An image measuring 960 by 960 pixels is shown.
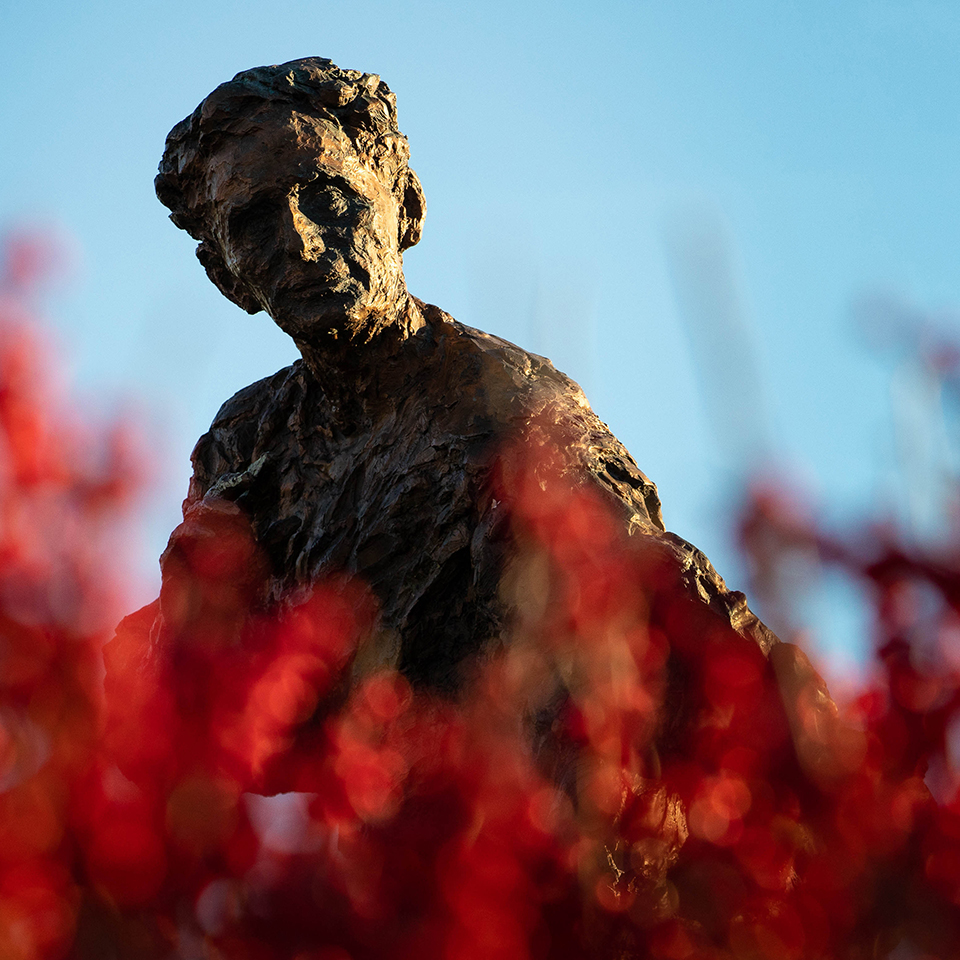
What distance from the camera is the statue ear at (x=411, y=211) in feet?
16.3

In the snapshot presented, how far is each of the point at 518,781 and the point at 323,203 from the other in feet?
7.14

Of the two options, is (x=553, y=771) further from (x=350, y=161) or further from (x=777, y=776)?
(x=350, y=161)

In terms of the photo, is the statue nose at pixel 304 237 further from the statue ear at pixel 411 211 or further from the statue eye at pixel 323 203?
the statue ear at pixel 411 211

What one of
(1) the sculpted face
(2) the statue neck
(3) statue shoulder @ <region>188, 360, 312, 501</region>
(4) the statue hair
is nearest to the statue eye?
(1) the sculpted face

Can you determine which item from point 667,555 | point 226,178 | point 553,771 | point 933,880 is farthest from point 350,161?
point 933,880

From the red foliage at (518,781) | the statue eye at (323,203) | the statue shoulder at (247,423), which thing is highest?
the statue eye at (323,203)

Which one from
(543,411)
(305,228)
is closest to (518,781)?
(543,411)

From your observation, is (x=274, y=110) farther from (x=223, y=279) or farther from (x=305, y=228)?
(x=223, y=279)

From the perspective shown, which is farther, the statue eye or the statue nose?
the statue eye

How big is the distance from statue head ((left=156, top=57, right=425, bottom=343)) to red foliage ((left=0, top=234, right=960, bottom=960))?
888 mm

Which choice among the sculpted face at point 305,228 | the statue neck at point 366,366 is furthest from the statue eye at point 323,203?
the statue neck at point 366,366

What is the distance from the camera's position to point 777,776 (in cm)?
328

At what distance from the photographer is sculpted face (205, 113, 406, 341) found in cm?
432

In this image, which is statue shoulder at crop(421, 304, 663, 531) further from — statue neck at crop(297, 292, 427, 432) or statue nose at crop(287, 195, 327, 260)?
statue nose at crop(287, 195, 327, 260)
